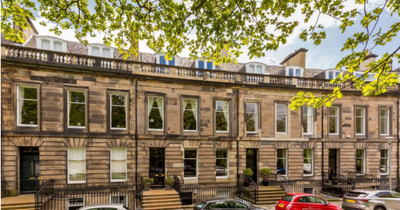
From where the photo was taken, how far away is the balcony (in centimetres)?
1195

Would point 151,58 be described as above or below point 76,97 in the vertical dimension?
above

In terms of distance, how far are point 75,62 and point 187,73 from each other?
7.04 meters

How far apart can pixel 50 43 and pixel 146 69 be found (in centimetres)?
625

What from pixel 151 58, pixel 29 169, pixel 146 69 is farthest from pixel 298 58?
pixel 29 169

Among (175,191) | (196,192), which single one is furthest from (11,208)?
(196,192)

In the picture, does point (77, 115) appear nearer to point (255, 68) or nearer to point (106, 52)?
point (106, 52)

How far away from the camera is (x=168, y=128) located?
14438 mm

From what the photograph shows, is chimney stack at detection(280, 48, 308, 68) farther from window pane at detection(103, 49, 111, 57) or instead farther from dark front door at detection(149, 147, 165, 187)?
window pane at detection(103, 49, 111, 57)

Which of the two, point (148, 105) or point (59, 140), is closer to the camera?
point (59, 140)

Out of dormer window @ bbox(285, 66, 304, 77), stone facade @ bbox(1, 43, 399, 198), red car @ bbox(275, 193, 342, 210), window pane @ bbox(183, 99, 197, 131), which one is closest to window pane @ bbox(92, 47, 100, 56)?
stone facade @ bbox(1, 43, 399, 198)

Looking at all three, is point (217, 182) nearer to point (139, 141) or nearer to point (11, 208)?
point (139, 141)

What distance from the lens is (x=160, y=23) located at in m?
6.96

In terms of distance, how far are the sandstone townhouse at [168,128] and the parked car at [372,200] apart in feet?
14.2

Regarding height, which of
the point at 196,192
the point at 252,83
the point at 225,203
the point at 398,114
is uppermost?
the point at 252,83
